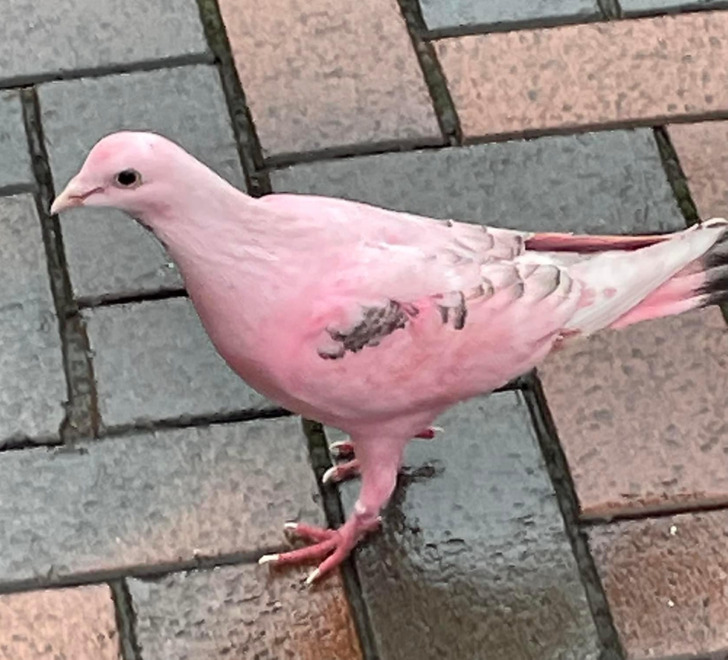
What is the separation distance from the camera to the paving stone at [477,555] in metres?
1.64

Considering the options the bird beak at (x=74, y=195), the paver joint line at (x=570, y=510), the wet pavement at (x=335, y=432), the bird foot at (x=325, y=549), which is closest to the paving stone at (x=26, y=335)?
the wet pavement at (x=335, y=432)

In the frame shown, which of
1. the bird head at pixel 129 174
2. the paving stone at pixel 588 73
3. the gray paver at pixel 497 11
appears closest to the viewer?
the bird head at pixel 129 174

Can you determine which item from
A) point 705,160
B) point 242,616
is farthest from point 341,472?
point 705,160

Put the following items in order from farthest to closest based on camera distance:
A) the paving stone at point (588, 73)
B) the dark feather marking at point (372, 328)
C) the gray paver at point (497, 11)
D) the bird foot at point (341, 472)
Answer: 1. the gray paver at point (497, 11)
2. the paving stone at point (588, 73)
3. the bird foot at point (341, 472)
4. the dark feather marking at point (372, 328)

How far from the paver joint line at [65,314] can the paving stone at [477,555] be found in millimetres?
384

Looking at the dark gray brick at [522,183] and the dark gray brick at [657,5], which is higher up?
the dark gray brick at [657,5]

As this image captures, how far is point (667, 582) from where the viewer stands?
66.2 inches

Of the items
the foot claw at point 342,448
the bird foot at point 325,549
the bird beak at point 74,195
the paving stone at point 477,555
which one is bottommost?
the paving stone at point 477,555

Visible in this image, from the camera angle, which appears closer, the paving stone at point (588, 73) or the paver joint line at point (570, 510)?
the paver joint line at point (570, 510)

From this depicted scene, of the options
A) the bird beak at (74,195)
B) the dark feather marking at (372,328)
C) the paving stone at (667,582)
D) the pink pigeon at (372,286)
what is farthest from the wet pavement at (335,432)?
the bird beak at (74,195)

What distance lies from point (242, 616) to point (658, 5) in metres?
1.33

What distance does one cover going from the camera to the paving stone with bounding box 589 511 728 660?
1.63m

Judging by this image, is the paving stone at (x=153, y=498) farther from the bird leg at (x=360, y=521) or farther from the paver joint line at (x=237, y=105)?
the paver joint line at (x=237, y=105)

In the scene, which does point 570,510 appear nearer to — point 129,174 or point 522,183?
point 522,183
